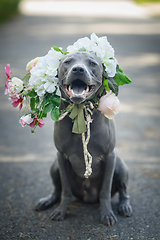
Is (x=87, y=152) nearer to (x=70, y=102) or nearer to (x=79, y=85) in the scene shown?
(x=70, y=102)

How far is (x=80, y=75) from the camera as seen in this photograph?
2293mm

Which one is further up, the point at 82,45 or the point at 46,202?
the point at 82,45

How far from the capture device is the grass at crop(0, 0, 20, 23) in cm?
1622

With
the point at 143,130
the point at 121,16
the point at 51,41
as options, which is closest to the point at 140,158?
the point at 143,130

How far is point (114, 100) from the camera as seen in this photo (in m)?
2.48

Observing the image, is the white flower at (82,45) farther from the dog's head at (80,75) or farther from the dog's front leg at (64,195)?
the dog's front leg at (64,195)

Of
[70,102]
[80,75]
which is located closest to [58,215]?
[70,102]

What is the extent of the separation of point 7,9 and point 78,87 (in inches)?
637

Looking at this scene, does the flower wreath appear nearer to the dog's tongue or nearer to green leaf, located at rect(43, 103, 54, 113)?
green leaf, located at rect(43, 103, 54, 113)

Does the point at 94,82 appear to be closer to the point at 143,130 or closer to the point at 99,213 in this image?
the point at 99,213

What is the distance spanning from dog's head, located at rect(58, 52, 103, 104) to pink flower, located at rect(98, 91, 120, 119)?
115 millimetres

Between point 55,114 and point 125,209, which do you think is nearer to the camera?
point 55,114

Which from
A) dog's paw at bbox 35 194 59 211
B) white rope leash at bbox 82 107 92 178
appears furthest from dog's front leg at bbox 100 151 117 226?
dog's paw at bbox 35 194 59 211

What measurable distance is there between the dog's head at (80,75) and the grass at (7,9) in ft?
48.5
